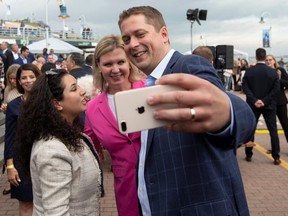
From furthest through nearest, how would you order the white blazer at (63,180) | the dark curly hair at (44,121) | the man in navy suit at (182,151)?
the dark curly hair at (44,121), the white blazer at (63,180), the man in navy suit at (182,151)

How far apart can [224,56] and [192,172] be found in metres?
7.80

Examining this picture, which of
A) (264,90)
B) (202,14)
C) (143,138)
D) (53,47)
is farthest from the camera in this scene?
(53,47)

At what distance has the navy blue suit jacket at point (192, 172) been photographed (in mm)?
1359

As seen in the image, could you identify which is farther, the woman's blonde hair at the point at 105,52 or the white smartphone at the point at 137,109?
the woman's blonde hair at the point at 105,52

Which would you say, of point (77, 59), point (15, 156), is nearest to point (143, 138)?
point (15, 156)

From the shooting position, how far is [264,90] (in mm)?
6480

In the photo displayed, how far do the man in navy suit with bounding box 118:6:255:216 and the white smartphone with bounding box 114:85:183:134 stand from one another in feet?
0.20

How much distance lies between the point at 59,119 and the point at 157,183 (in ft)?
2.67

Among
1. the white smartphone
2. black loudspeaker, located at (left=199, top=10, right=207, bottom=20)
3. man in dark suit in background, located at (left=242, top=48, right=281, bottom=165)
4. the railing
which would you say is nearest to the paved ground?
man in dark suit in background, located at (left=242, top=48, right=281, bottom=165)

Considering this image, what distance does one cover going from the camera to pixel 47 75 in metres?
2.17

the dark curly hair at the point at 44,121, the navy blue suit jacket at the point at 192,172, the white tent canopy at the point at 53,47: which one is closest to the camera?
the navy blue suit jacket at the point at 192,172

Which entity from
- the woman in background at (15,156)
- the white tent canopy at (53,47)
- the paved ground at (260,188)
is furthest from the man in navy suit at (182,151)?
the white tent canopy at (53,47)

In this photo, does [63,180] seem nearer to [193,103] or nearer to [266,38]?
[193,103]

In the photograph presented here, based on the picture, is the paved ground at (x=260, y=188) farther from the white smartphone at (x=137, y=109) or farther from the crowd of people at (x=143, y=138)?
the white smartphone at (x=137, y=109)
